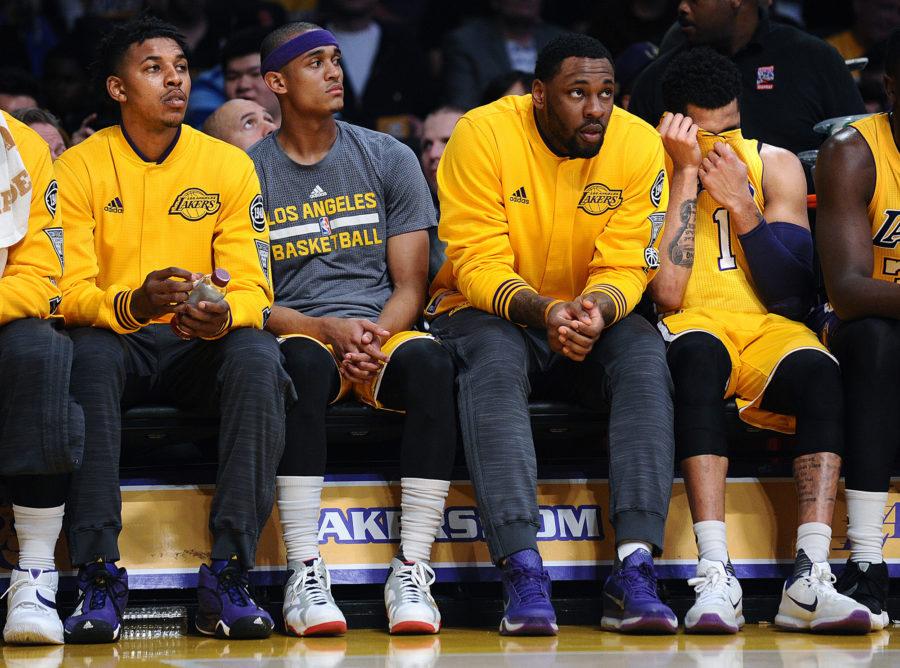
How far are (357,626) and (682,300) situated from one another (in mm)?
1538

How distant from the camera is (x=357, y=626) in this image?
4.35 m

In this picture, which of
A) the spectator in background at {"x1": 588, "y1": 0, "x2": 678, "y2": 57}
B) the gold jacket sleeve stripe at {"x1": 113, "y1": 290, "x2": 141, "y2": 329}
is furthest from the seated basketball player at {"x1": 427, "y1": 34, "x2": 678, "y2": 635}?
the spectator in background at {"x1": 588, "y1": 0, "x2": 678, "y2": 57}

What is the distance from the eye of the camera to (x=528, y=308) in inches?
174

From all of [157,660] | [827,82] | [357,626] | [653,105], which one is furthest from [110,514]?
[827,82]

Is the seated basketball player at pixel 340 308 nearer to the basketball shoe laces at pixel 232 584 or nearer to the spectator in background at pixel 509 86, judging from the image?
the basketball shoe laces at pixel 232 584

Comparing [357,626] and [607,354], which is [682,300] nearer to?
[607,354]

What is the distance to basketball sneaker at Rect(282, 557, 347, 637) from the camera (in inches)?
159

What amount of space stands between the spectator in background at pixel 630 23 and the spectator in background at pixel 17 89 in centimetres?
293

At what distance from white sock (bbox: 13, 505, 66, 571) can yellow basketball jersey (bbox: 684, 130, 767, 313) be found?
2.17m

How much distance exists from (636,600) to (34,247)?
2048 millimetres

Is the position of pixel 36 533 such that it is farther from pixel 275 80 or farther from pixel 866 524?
pixel 866 524

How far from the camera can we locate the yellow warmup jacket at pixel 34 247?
411 cm

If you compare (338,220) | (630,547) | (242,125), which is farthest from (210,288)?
(242,125)

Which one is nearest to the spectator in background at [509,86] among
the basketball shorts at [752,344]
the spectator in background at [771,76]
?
the spectator in background at [771,76]
